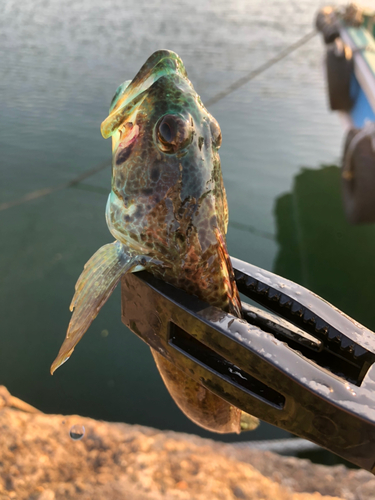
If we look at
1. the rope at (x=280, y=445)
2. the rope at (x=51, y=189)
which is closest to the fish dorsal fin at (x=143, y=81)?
the rope at (x=280, y=445)

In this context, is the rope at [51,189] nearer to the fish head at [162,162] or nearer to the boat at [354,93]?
the boat at [354,93]

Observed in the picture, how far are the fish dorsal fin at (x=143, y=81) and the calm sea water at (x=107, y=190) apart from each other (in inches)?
81.6

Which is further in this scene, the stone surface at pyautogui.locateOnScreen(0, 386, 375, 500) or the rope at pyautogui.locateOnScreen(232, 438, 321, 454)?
the rope at pyautogui.locateOnScreen(232, 438, 321, 454)

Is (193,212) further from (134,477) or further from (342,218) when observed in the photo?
(342,218)

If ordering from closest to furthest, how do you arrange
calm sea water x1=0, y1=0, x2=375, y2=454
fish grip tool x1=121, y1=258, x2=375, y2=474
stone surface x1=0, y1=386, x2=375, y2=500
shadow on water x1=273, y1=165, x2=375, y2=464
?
1. fish grip tool x1=121, y1=258, x2=375, y2=474
2. stone surface x1=0, y1=386, x2=375, y2=500
3. calm sea water x1=0, y1=0, x2=375, y2=454
4. shadow on water x1=273, y1=165, x2=375, y2=464

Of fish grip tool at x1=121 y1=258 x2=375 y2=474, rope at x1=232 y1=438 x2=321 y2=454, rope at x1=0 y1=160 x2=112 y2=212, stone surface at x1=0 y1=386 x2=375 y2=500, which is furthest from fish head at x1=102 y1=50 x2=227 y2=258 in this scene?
rope at x1=0 y1=160 x2=112 y2=212

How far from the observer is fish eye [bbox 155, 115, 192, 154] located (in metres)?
0.94

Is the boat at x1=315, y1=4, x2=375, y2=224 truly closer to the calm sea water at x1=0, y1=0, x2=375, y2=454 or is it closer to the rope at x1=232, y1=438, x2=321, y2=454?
the calm sea water at x1=0, y1=0, x2=375, y2=454

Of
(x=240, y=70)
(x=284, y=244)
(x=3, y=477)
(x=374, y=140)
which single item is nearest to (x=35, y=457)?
(x=3, y=477)

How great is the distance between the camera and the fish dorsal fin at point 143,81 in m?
0.97

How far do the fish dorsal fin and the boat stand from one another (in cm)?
338

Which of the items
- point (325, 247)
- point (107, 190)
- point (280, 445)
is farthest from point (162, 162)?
point (107, 190)

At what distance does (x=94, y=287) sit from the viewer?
0.99 m

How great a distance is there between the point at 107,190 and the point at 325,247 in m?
2.69
